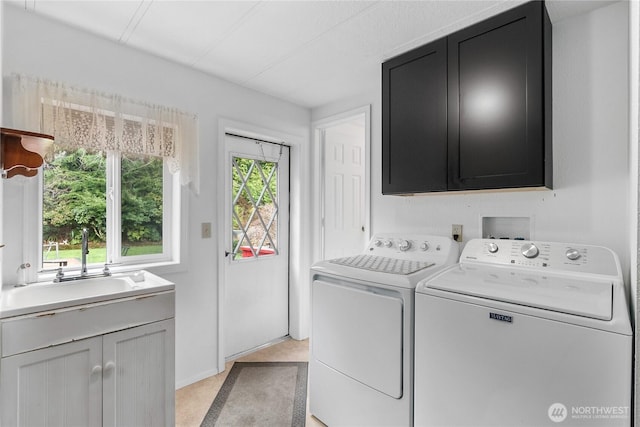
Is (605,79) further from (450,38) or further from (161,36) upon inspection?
(161,36)

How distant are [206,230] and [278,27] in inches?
57.6

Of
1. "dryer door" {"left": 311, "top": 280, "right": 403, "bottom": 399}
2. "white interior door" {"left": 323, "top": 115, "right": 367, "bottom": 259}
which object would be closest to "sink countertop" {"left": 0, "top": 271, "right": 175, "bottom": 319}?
"dryer door" {"left": 311, "top": 280, "right": 403, "bottom": 399}

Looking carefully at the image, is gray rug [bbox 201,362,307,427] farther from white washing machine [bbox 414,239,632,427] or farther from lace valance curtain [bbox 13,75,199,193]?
lace valance curtain [bbox 13,75,199,193]

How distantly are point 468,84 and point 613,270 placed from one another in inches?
44.9

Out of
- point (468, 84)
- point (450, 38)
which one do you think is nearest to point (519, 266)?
point (468, 84)

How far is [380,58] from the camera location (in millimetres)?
2162

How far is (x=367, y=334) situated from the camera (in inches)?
65.0

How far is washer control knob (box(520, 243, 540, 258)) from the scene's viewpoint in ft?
5.38

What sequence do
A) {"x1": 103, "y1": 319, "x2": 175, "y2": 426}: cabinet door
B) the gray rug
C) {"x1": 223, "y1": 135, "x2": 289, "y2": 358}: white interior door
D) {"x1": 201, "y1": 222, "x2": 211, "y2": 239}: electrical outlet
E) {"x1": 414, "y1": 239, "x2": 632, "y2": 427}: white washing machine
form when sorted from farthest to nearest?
{"x1": 223, "y1": 135, "x2": 289, "y2": 358}: white interior door → {"x1": 201, "y1": 222, "x2": 211, "y2": 239}: electrical outlet → the gray rug → {"x1": 103, "y1": 319, "x2": 175, "y2": 426}: cabinet door → {"x1": 414, "y1": 239, "x2": 632, "y2": 427}: white washing machine

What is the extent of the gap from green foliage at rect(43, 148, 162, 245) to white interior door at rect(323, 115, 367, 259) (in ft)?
5.04

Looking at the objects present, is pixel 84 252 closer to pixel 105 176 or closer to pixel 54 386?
pixel 105 176

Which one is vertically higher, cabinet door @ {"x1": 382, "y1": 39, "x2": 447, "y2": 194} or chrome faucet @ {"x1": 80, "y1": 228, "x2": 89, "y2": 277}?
cabinet door @ {"x1": 382, "y1": 39, "x2": 447, "y2": 194}

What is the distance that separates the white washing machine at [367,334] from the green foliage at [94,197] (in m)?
1.26

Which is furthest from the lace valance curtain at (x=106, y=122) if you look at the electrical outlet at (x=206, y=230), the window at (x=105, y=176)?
the electrical outlet at (x=206, y=230)
